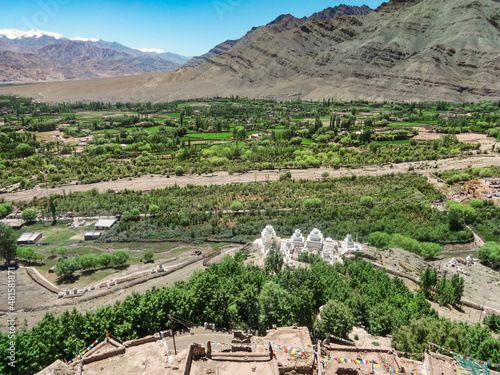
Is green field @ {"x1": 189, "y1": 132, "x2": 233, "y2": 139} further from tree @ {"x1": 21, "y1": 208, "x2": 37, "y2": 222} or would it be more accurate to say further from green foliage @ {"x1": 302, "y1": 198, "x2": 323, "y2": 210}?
tree @ {"x1": 21, "y1": 208, "x2": 37, "y2": 222}

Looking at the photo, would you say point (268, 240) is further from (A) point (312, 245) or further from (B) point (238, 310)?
(B) point (238, 310)

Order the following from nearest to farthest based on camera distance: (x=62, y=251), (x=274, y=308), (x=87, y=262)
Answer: (x=274, y=308) → (x=87, y=262) → (x=62, y=251)

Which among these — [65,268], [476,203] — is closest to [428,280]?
[476,203]

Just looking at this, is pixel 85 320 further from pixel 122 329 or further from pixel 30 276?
pixel 30 276

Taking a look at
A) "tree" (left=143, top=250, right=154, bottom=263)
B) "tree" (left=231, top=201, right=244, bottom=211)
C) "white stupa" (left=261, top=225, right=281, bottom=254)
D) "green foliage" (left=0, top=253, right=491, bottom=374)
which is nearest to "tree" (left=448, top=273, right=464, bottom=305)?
"green foliage" (left=0, top=253, right=491, bottom=374)

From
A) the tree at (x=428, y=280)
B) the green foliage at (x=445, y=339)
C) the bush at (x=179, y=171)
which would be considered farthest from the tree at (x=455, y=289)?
the bush at (x=179, y=171)

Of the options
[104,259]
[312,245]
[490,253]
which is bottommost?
[104,259]

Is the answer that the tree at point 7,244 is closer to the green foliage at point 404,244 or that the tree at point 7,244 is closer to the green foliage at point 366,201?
the green foliage at point 404,244
